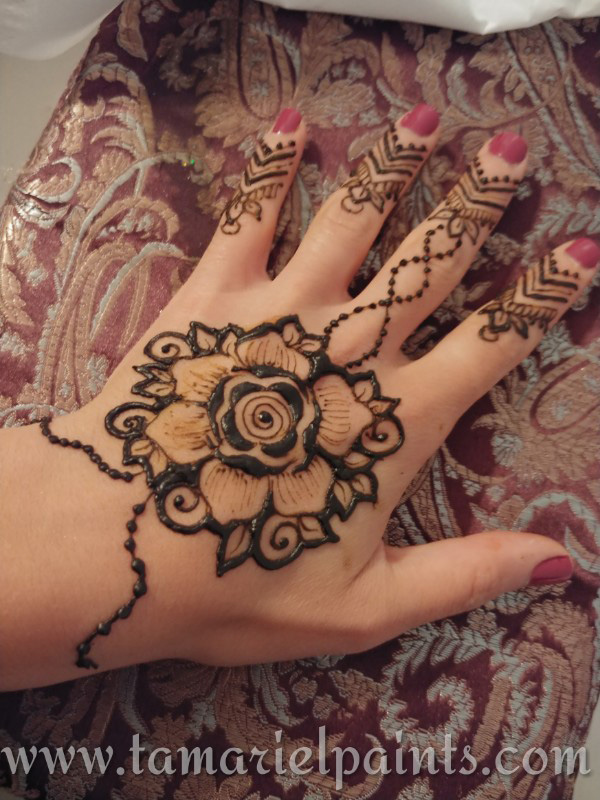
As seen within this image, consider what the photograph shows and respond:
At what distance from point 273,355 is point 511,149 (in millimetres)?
346

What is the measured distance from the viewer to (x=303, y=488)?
0.67 m

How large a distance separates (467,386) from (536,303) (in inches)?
4.6

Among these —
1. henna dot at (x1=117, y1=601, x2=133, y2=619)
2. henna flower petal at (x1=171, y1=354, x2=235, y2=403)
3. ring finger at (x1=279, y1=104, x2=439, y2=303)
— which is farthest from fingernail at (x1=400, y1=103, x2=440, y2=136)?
henna dot at (x1=117, y1=601, x2=133, y2=619)

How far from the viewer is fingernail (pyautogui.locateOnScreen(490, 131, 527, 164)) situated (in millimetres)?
719

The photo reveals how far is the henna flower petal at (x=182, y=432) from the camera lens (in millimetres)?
648

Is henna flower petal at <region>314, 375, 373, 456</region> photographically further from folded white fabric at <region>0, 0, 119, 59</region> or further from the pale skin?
folded white fabric at <region>0, 0, 119, 59</region>

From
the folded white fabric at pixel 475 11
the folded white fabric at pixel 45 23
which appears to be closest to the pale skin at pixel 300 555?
the folded white fabric at pixel 475 11

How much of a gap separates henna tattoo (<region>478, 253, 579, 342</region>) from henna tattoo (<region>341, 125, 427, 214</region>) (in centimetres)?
18

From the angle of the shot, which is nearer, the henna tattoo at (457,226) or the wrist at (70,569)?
the wrist at (70,569)

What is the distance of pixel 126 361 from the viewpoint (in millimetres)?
713

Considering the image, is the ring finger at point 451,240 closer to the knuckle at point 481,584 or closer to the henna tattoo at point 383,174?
the henna tattoo at point 383,174

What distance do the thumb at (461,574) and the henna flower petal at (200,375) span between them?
26 cm

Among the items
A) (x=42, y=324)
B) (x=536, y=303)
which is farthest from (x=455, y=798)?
(x=42, y=324)

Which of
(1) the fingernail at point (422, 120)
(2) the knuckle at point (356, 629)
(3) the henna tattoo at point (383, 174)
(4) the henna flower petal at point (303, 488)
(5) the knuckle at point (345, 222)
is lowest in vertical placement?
(2) the knuckle at point (356, 629)
